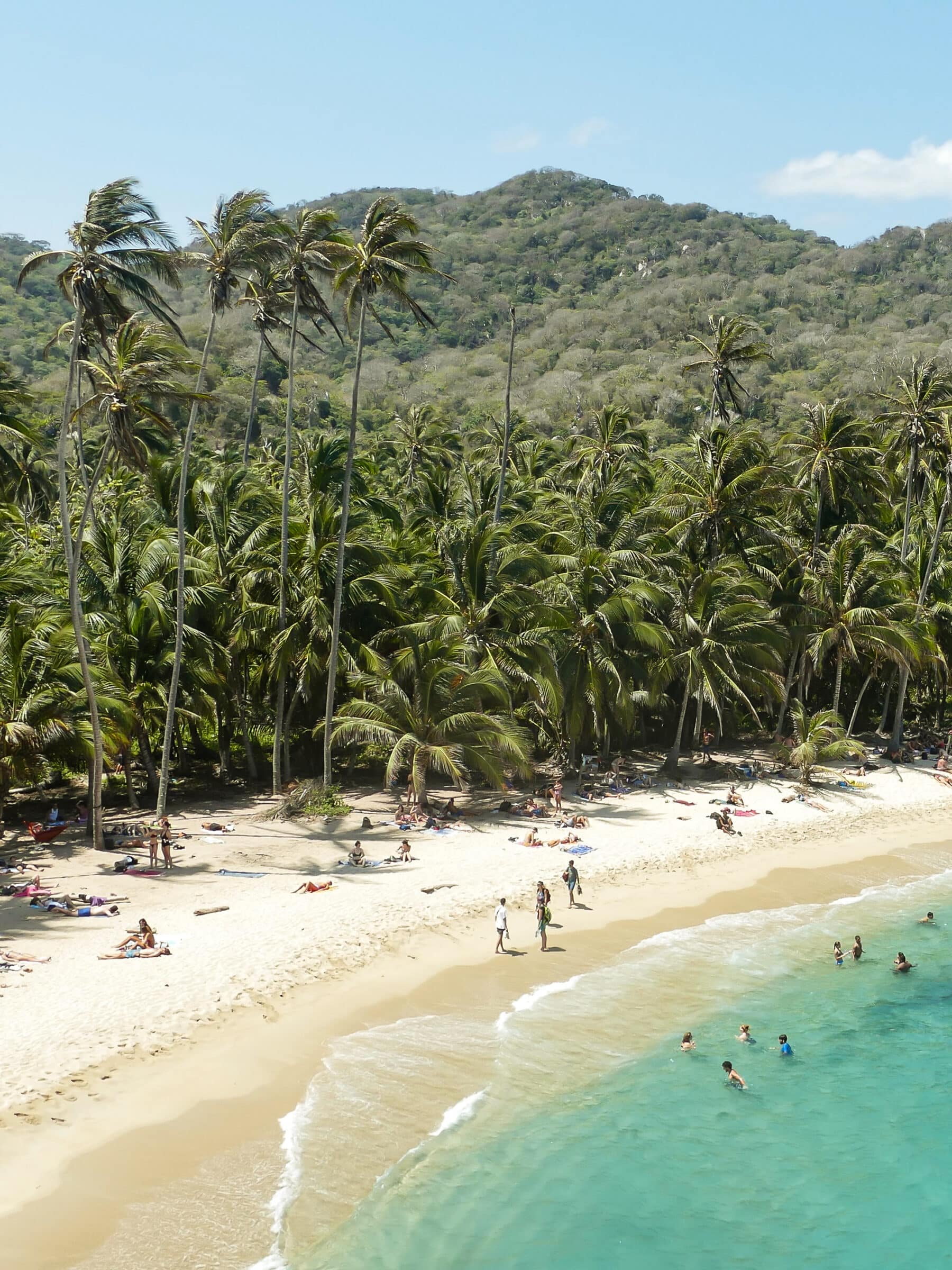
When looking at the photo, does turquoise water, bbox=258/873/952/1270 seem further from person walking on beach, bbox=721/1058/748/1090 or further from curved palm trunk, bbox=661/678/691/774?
curved palm trunk, bbox=661/678/691/774

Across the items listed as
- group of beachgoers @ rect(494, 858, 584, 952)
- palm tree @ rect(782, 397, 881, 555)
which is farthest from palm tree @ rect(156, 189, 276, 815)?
palm tree @ rect(782, 397, 881, 555)

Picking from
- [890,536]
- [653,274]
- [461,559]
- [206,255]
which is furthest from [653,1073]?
[653,274]

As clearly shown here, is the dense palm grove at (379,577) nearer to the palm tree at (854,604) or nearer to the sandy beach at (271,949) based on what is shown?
the palm tree at (854,604)

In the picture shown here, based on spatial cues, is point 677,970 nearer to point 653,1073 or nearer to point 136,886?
point 653,1073

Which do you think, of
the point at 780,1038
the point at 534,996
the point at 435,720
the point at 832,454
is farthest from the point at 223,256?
the point at 832,454

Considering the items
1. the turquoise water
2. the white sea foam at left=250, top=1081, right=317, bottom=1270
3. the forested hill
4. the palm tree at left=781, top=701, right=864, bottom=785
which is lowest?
the turquoise water

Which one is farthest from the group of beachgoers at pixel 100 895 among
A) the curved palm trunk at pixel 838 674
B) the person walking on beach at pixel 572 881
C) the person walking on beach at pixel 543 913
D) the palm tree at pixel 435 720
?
the curved palm trunk at pixel 838 674
